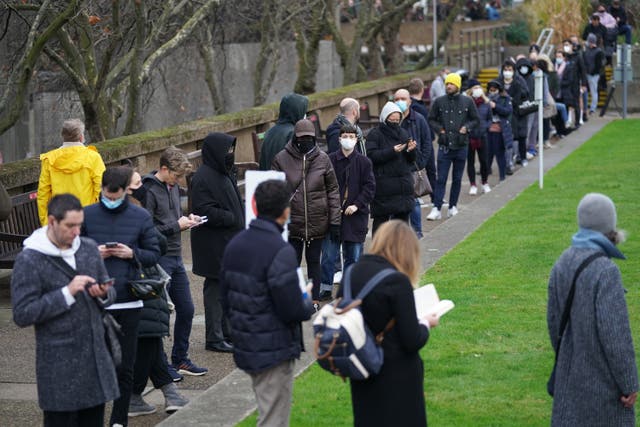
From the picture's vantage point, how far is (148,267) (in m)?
8.06

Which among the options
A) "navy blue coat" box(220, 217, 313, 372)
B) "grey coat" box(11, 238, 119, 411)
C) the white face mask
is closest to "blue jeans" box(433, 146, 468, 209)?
the white face mask

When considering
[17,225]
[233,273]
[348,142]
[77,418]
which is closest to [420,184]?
[348,142]

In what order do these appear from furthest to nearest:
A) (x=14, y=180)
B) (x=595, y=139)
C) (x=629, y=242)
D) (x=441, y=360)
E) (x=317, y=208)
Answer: (x=595, y=139) → (x=629, y=242) → (x=14, y=180) → (x=317, y=208) → (x=441, y=360)

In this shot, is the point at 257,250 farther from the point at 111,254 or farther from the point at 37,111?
the point at 37,111

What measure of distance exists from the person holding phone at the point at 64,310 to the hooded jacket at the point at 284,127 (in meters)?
5.14

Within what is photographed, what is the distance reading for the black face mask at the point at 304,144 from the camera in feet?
36.2

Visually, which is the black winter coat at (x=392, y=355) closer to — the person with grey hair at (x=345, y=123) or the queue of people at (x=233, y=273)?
the queue of people at (x=233, y=273)

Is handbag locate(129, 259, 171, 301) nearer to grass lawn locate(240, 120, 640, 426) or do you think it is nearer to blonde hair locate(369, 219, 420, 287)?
grass lawn locate(240, 120, 640, 426)

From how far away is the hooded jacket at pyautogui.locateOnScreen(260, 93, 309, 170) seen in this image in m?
11.8

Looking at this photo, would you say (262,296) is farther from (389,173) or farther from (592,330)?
(389,173)

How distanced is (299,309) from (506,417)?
231cm

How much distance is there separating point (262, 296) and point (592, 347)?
5.65 feet

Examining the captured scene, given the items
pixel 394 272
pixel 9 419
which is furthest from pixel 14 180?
pixel 394 272

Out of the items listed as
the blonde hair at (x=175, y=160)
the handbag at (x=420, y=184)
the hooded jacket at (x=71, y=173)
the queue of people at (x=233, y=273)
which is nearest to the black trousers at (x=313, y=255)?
the queue of people at (x=233, y=273)
